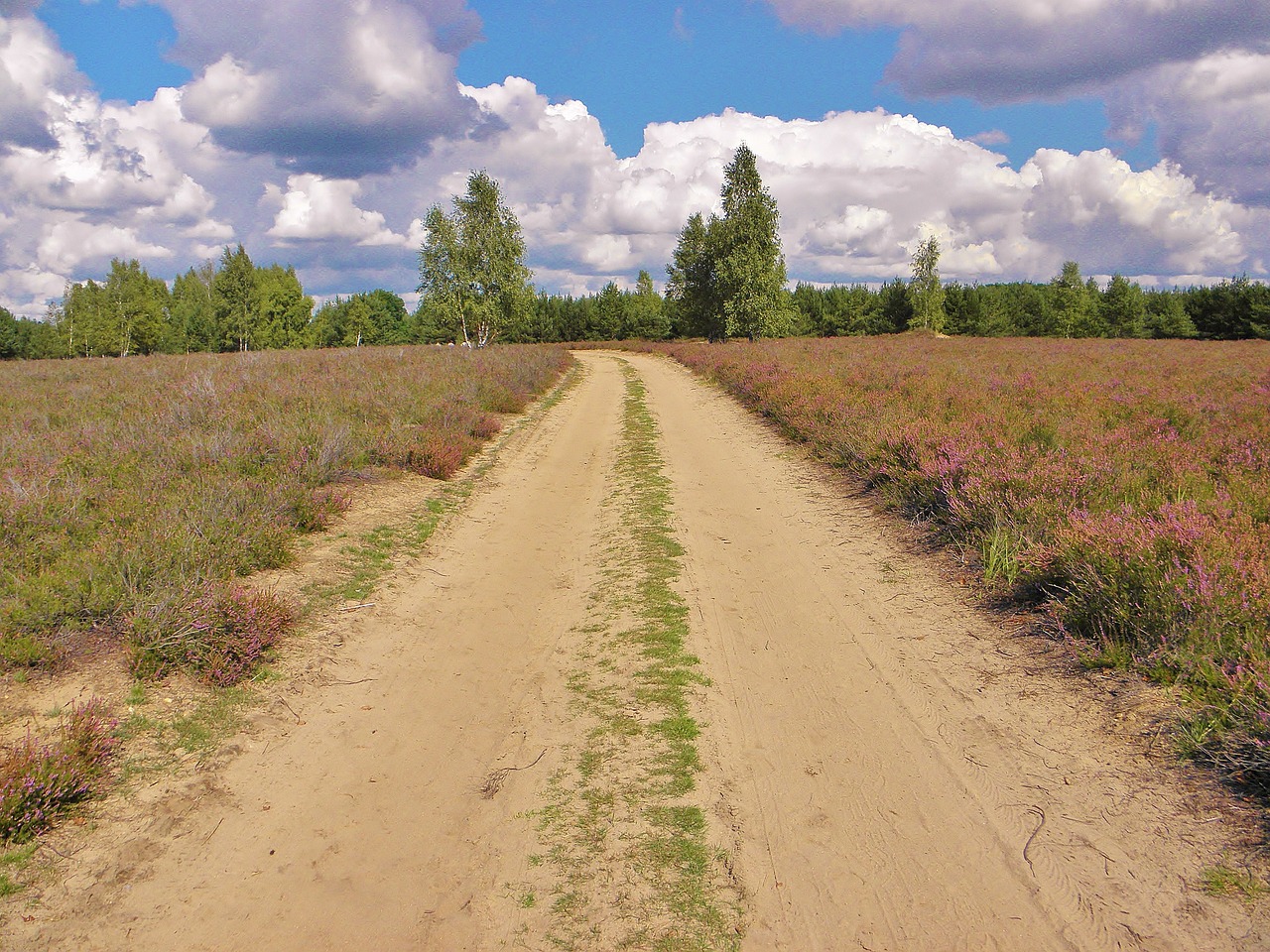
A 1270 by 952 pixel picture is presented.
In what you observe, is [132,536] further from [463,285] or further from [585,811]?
[463,285]

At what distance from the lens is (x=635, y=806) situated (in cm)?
396

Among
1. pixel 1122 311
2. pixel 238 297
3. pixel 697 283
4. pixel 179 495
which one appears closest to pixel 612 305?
pixel 697 283

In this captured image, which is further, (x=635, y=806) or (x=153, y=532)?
(x=153, y=532)

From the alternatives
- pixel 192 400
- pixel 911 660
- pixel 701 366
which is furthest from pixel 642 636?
pixel 701 366

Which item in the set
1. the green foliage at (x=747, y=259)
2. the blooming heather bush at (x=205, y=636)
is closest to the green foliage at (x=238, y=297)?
the green foliage at (x=747, y=259)

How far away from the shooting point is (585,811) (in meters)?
3.95

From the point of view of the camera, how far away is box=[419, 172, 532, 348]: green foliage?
153 ft

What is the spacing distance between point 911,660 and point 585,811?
10.0ft

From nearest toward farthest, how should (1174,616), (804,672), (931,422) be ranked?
(1174,616) → (804,672) → (931,422)

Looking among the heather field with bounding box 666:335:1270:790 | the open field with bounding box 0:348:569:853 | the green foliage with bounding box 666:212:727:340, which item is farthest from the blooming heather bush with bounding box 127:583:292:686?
the green foliage with bounding box 666:212:727:340

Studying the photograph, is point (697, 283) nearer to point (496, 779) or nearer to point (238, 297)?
point (238, 297)

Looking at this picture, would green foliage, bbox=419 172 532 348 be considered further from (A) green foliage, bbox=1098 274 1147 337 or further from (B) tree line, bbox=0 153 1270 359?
(A) green foliage, bbox=1098 274 1147 337

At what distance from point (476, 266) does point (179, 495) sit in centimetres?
4340

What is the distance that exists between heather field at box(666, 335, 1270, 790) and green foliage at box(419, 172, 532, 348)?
3509 centimetres
